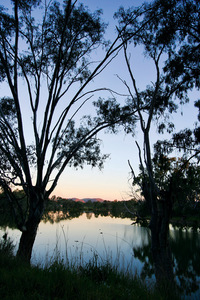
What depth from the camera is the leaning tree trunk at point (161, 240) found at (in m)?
4.19

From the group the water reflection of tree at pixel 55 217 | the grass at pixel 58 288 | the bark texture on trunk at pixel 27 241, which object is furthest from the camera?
the water reflection of tree at pixel 55 217

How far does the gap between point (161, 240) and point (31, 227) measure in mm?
2776

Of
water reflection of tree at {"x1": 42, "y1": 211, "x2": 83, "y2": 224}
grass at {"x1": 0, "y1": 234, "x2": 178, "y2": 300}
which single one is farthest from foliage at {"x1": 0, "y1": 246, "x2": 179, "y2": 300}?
water reflection of tree at {"x1": 42, "y1": 211, "x2": 83, "y2": 224}

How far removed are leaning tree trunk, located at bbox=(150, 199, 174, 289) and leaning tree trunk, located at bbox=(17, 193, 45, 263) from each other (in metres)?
2.52

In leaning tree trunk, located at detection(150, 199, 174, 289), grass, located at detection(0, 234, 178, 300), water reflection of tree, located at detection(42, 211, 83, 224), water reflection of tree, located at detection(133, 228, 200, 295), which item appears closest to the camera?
grass, located at detection(0, 234, 178, 300)

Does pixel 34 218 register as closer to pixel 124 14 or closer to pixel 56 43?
pixel 56 43

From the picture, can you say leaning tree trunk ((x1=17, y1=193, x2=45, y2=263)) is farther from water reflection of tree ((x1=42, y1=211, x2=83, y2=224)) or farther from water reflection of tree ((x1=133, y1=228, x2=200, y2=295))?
water reflection of tree ((x1=42, y1=211, x2=83, y2=224))

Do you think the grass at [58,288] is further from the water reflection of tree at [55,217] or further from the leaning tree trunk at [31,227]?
the water reflection of tree at [55,217]

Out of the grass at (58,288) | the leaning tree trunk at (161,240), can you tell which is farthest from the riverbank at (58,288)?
the leaning tree trunk at (161,240)

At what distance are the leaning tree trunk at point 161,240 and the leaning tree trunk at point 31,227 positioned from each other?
8.26 ft

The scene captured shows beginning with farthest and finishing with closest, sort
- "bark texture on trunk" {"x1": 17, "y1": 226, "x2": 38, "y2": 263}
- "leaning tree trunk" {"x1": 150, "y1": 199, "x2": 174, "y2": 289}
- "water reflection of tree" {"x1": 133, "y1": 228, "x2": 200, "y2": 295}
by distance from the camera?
"water reflection of tree" {"x1": 133, "y1": 228, "x2": 200, "y2": 295}
"bark texture on trunk" {"x1": 17, "y1": 226, "x2": 38, "y2": 263}
"leaning tree trunk" {"x1": 150, "y1": 199, "x2": 174, "y2": 289}

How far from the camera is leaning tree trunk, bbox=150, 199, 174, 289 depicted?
13.7 feet

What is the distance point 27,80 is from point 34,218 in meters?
3.53

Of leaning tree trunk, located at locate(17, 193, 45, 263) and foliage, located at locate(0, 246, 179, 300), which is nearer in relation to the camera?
foliage, located at locate(0, 246, 179, 300)
